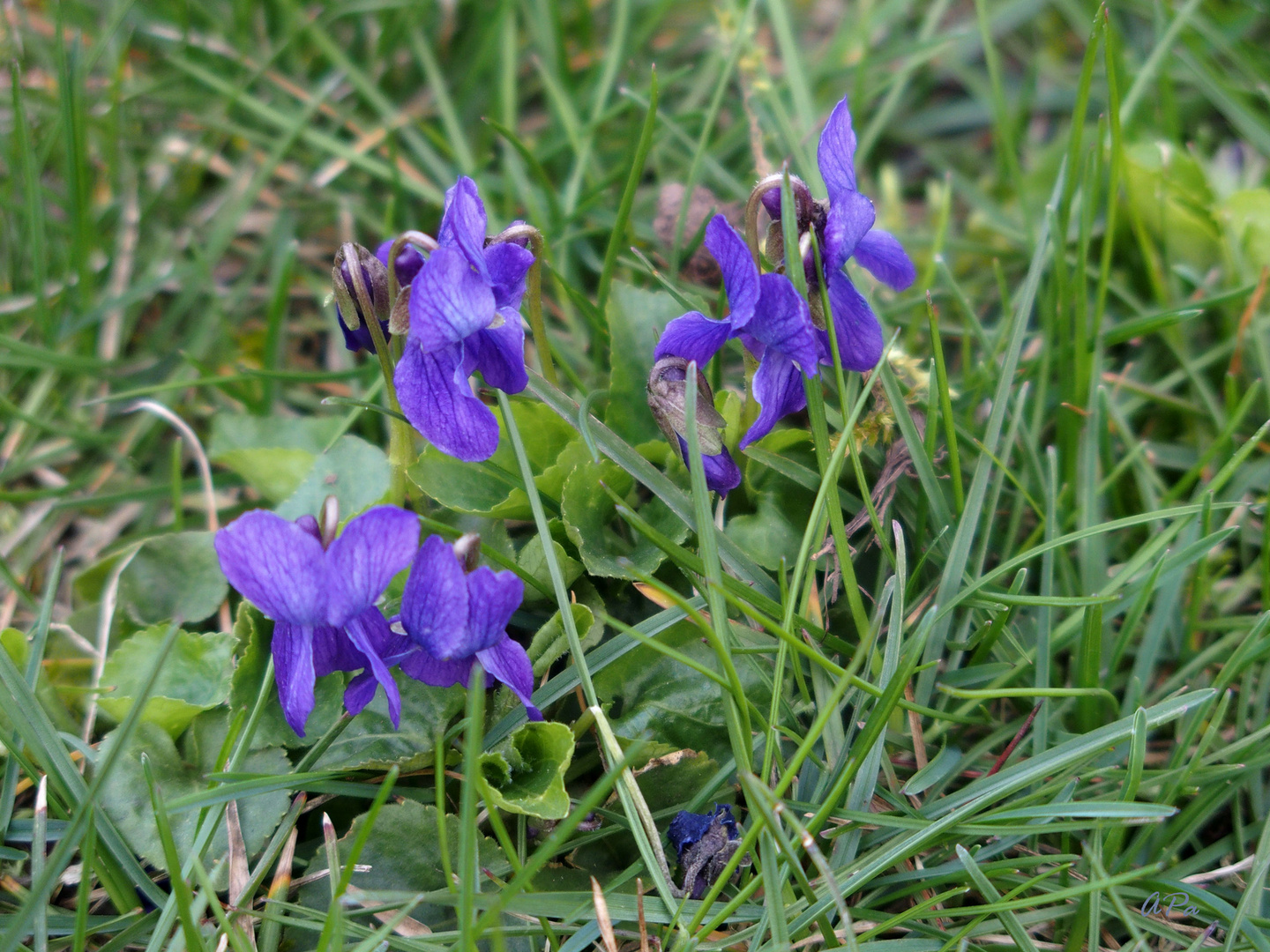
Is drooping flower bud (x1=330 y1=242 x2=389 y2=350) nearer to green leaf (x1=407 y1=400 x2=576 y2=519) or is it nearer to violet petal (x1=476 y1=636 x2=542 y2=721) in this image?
green leaf (x1=407 y1=400 x2=576 y2=519)

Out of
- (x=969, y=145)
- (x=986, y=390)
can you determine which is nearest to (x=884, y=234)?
(x=986, y=390)

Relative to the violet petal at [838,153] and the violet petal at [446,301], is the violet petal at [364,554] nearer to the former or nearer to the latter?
the violet petal at [446,301]

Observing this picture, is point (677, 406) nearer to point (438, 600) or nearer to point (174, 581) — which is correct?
point (438, 600)

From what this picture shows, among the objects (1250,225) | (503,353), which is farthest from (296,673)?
(1250,225)

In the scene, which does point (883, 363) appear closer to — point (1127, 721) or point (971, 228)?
point (1127, 721)

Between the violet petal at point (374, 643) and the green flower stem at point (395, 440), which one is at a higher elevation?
the green flower stem at point (395, 440)

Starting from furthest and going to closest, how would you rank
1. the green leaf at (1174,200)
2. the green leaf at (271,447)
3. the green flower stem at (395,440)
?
the green leaf at (1174,200) → the green leaf at (271,447) → the green flower stem at (395,440)

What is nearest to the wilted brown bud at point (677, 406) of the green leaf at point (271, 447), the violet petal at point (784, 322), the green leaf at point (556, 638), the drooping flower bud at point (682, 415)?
the drooping flower bud at point (682, 415)
